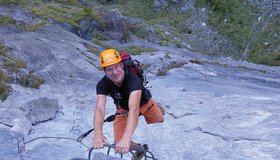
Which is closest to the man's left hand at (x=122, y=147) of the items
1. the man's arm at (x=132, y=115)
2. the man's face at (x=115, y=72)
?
the man's arm at (x=132, y=115)

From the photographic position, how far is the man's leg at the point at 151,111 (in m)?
7.14

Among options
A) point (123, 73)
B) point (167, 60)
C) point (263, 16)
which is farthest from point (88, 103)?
point (263, 16)

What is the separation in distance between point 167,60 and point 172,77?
5065 mm

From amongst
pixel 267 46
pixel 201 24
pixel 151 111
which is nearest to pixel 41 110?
pixel 151 111

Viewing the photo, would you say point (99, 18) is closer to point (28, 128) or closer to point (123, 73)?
point (28, 128)

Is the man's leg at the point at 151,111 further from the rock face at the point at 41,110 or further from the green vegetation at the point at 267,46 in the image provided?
the green vegetation at the point at 267,46

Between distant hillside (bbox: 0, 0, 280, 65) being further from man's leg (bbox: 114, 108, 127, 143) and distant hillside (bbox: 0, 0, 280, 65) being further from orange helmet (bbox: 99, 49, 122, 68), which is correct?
orange helmet (bbox: 99, 49, 122, 68)

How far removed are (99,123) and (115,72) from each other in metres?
0.84

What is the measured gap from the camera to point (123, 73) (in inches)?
233

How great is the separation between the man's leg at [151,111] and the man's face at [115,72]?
136cm

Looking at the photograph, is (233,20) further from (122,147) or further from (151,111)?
(122,147)

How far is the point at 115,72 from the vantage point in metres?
5.78

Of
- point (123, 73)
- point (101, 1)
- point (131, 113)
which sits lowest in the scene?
point (101, 1)

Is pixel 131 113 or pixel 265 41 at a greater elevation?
pixel 131 113
